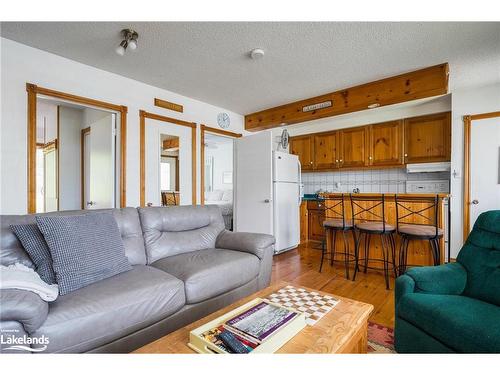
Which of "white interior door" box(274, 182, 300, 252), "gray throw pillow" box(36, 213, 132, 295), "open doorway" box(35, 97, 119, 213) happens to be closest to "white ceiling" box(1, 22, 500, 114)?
"open doorway" box(35, 97, 119, 213)

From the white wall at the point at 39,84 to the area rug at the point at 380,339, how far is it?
2.88m

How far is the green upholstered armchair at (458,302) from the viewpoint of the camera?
3.72ft

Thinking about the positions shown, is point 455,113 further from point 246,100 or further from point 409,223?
point 246,100

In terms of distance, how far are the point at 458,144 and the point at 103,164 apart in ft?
15.8

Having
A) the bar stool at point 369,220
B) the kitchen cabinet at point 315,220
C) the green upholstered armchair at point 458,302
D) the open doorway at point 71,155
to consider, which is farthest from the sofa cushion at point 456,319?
the open doorway at point 71,155

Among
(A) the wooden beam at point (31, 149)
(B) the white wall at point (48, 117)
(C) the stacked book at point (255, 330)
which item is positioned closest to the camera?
(C) the stacked book at point (255, 330)

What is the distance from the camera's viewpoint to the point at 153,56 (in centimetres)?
266

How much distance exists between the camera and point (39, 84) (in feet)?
8.28

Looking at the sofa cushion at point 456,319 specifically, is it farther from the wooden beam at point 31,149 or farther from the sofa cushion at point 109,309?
the wooden beam at point 31,149

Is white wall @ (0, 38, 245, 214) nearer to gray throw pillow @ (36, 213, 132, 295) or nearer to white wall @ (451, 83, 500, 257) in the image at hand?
gray throw pillow @ (36, 213, 132, 295)

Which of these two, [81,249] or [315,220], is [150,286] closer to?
[81,249]

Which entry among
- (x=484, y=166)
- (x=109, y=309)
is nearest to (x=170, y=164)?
(x=109, y=309)
